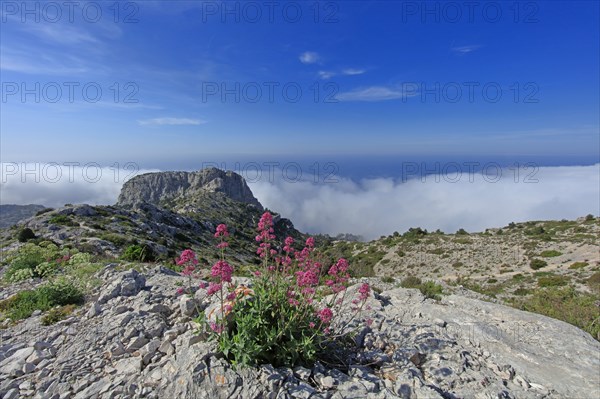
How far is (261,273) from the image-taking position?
588 centimetres

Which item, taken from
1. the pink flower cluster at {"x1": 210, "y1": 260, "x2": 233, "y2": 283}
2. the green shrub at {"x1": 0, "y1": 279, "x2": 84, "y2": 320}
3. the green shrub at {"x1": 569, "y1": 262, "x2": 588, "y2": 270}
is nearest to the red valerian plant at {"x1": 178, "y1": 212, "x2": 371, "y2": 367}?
the pink flower cluster at {"x1": 210, "y1": 260, "x2": 233, "y2": 283}

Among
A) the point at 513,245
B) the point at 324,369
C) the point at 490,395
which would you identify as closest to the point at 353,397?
the point at 324,369

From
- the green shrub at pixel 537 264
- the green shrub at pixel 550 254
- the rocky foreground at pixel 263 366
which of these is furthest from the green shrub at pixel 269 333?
the green shrub at pixel 550 254

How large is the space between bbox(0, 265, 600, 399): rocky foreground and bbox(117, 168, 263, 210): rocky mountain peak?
397 feet

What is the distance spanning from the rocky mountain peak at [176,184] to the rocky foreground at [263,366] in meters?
121

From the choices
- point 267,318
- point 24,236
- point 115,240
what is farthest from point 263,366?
point 24,236

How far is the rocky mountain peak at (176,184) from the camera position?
128500 mm

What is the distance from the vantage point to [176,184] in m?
136

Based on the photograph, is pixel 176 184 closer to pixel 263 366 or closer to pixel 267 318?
pixel 267 318

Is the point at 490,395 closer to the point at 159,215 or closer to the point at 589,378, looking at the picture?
the point at 589,378

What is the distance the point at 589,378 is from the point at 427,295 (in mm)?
4540

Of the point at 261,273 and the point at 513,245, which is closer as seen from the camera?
the point at 261,273

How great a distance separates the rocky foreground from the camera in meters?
4.28

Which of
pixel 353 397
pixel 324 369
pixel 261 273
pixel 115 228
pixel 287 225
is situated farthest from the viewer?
pixel 287 225
